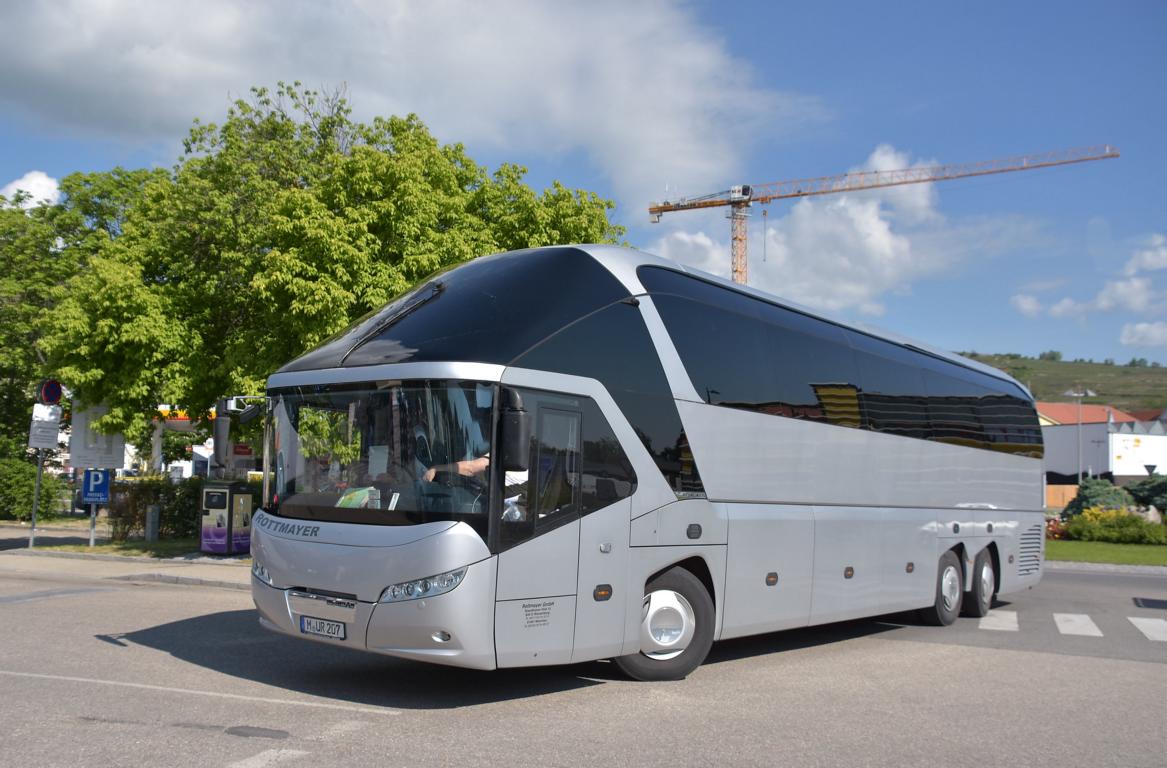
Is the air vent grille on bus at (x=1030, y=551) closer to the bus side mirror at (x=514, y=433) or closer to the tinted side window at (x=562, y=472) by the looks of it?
the tinted side window at (x=562, y=472)

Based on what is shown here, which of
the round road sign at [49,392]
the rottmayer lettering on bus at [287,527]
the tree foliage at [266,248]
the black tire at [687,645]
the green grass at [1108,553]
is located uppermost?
the tree foliage at [266,248]

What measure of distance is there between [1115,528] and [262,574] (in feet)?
101

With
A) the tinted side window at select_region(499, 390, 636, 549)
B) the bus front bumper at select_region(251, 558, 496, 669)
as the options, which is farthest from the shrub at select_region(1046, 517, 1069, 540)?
the bus front bumper at select_region(251, 558, 496, 669)

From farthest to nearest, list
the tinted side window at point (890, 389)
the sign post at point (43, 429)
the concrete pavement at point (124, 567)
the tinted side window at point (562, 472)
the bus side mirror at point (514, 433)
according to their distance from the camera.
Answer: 1. the sign post at point (43, 429)
2. the concrete pavement at point (124, 567)
3. the tinted side window at point (890, 389)
4. the tinted side window at point (562, 472)
5. the bus side mirror at point (514, 433)

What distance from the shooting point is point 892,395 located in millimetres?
12562

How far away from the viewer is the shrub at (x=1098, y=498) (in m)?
34.9

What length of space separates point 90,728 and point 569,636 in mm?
3218

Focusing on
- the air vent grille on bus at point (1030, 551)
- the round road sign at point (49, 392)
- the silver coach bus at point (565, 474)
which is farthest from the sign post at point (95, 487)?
the air vent grille on bus at point (1030, 551)

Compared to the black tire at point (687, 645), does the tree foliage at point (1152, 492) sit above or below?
above

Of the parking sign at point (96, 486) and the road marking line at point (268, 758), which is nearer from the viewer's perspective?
the road marking line at point (268, 758)

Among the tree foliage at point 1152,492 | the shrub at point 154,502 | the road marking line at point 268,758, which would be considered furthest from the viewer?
the tree foliage at point 1152,492

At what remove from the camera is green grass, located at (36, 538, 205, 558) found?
21.6 meters

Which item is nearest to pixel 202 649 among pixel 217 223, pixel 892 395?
pixel 892 395

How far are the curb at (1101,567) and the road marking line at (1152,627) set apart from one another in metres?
10.0
